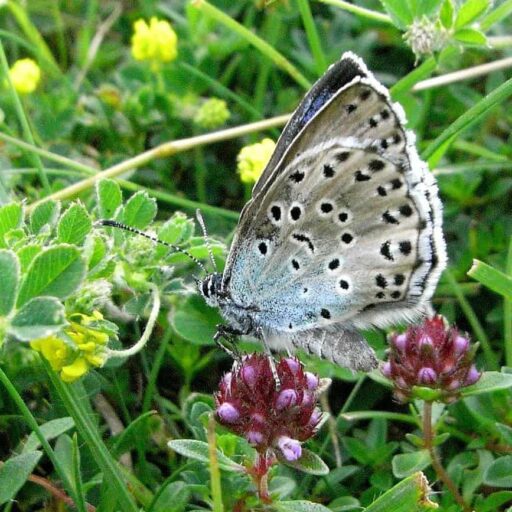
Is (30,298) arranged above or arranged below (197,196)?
above

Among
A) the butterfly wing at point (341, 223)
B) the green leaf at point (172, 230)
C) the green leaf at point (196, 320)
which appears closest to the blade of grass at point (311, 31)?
the butterfly wing at point (341, 223)

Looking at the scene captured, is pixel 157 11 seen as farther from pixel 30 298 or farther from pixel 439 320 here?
pixel 30 298

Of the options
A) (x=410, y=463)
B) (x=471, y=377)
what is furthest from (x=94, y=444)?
(x=471, y=377)

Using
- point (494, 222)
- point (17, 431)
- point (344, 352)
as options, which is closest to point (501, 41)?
point (494, 222)

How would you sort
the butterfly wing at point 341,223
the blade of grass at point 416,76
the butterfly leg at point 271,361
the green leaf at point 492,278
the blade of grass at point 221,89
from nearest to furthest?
the butterfly leg at point 271,361 → the green leaf at point 492,278 → the butterfly wing at point 341,223 → the blade of grass at point 416,76 → the blade of grass at point 221,89

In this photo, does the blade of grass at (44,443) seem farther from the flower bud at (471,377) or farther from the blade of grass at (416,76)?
the blade of grass at (416,76)

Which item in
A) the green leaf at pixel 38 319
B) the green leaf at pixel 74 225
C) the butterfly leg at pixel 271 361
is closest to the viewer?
the green leaf at pixel 38 319
